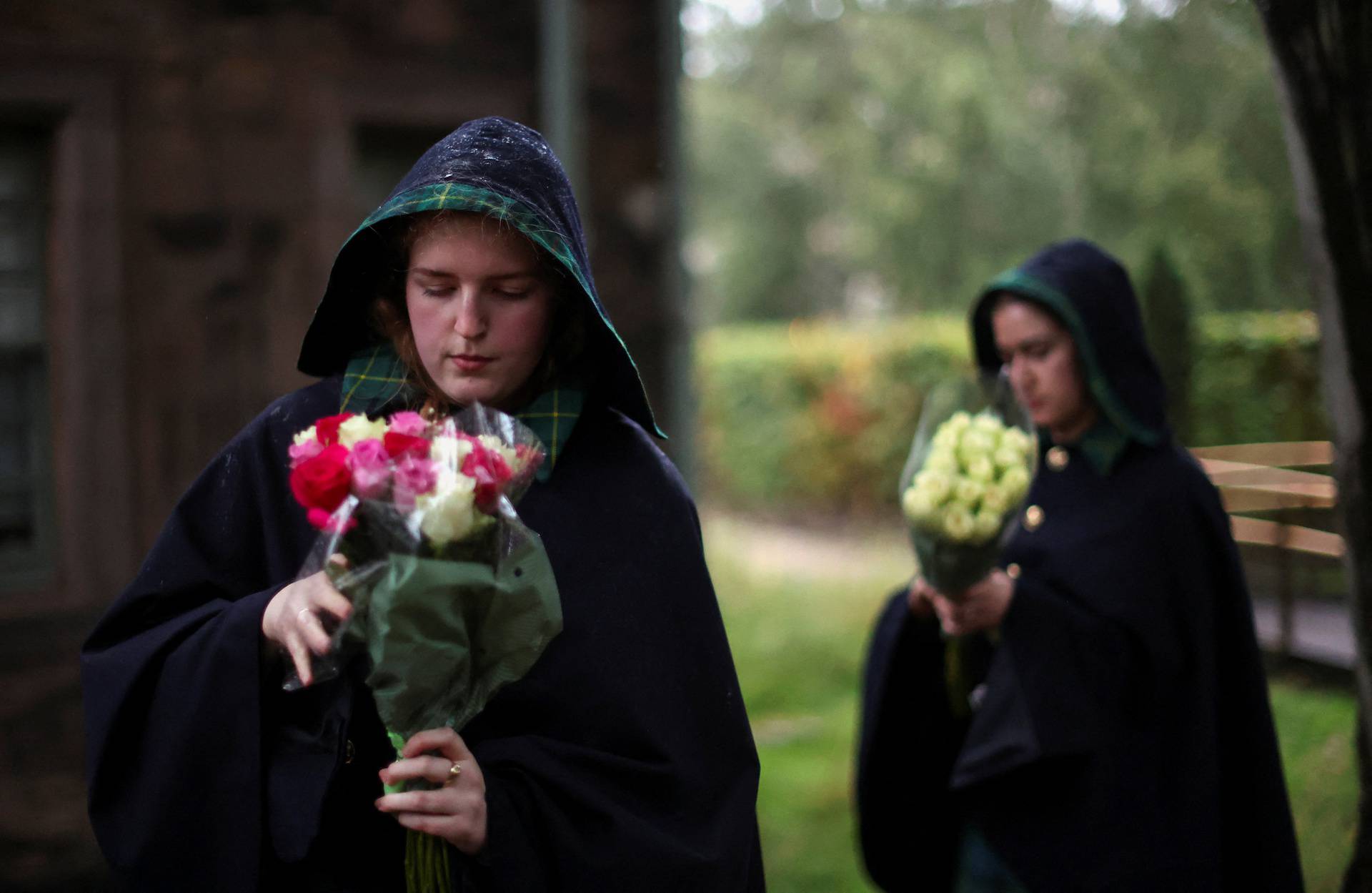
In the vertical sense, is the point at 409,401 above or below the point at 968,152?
below

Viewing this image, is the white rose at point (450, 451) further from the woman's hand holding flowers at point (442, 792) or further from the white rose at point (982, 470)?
the white rose at point (982, 470)

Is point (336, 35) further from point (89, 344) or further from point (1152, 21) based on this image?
point (1152, 21)

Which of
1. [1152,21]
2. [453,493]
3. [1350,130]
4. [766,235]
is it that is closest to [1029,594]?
[1350,130]

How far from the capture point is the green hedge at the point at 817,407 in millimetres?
13586

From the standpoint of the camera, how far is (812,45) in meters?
23.7

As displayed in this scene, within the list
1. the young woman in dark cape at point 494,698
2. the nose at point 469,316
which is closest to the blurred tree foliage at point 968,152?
the young woman in dark cape at point 494,698

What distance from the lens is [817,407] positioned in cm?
1512

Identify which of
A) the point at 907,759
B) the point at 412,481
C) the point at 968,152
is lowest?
the point at 907,759

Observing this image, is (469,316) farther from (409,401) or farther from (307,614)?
(307,614)

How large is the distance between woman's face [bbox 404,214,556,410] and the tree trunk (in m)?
2.00

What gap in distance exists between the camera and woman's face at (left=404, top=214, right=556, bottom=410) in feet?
6.14

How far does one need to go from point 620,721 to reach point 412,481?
1.98 feet

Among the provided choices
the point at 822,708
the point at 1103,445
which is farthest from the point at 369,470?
the point at 822,708

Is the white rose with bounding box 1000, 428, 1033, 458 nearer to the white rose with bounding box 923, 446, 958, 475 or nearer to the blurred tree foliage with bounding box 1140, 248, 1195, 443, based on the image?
Answer: the white rose with bounding box 923, 446, 958, 475
